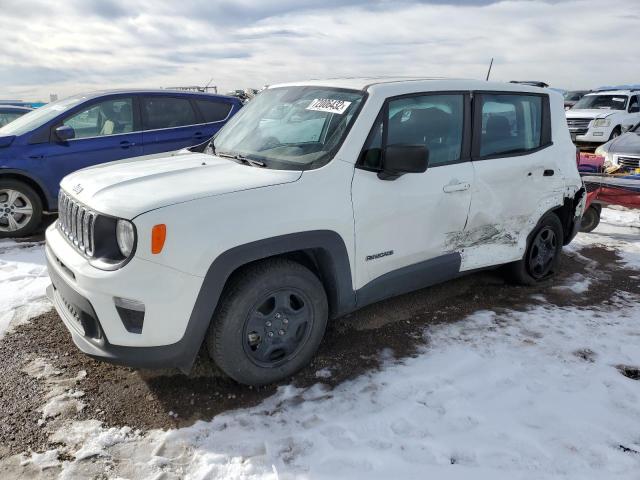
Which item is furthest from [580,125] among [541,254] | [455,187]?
[455,187]

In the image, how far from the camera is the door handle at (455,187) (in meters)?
3.55

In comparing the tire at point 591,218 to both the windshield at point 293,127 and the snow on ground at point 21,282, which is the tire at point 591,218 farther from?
the snow on ground at point 21,282

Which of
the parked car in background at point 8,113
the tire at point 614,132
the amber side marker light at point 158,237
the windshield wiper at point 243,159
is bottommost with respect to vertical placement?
the tire at point 614,132

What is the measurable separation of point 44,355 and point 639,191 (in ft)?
21.2

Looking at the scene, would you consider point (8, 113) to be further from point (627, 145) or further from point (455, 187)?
point (627, 145)

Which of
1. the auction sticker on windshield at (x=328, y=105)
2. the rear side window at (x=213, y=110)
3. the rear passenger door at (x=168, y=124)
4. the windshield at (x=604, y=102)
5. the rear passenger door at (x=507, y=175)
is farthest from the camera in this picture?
the windshield at (x=604, y=102)

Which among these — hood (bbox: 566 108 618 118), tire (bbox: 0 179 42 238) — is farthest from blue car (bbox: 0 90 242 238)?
hood (bbox: 566 108 618 118)

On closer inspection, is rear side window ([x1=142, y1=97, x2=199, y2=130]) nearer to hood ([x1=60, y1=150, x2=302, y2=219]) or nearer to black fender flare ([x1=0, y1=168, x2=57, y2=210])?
black fender flare ([x1=0, y1=168, x2=57, y2=210])

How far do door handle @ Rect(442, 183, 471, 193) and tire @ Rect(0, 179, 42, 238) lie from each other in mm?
4970

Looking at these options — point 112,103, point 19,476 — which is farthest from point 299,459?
point 112,103

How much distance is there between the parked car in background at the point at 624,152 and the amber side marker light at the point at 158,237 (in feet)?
26.8

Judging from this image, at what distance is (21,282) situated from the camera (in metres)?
4.58

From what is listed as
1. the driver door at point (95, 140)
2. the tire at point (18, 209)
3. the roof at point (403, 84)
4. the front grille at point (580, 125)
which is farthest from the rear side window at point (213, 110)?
the front grille at point (580, 125)

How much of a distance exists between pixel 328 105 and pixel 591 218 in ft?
15.4
